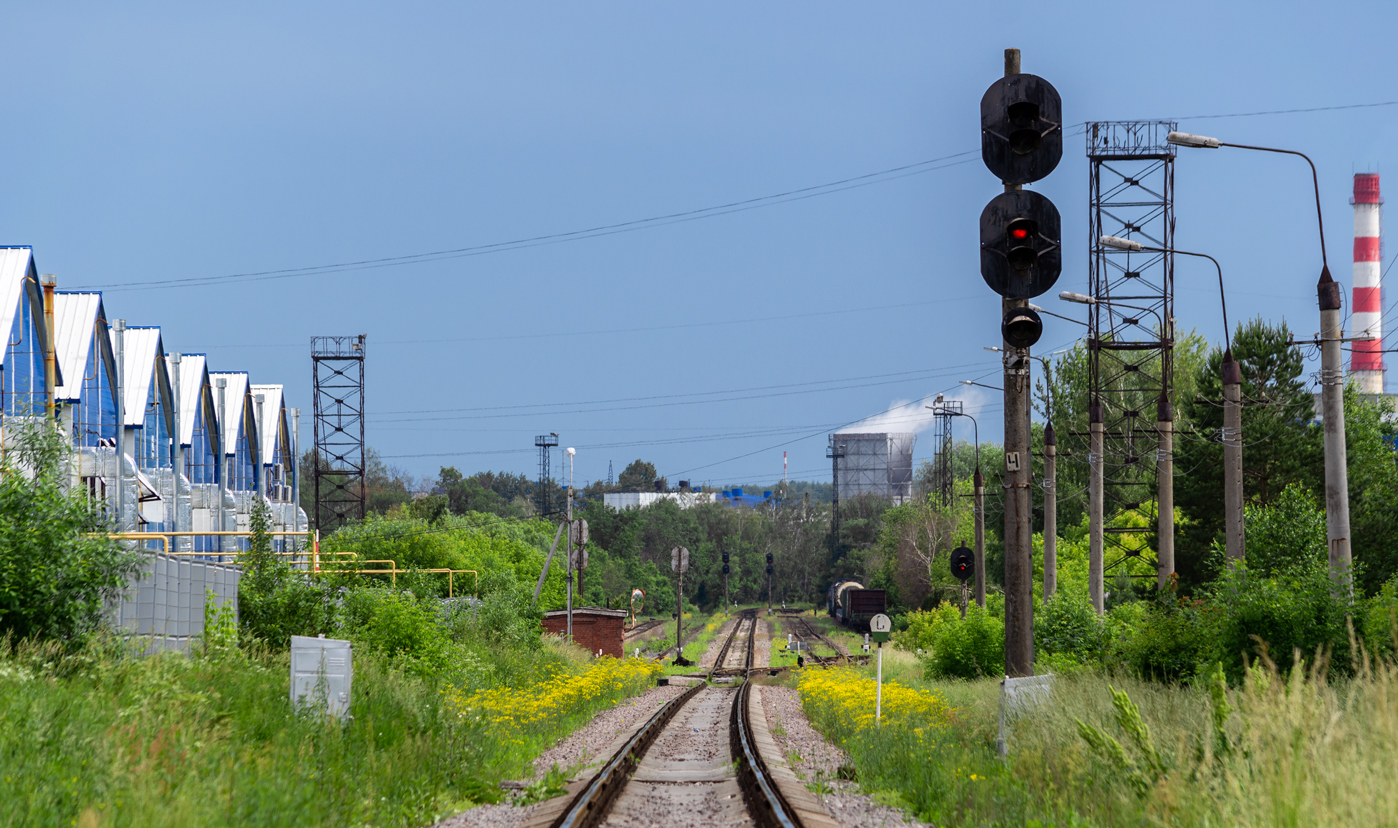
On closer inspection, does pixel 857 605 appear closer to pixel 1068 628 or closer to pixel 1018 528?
pixel 1068 628

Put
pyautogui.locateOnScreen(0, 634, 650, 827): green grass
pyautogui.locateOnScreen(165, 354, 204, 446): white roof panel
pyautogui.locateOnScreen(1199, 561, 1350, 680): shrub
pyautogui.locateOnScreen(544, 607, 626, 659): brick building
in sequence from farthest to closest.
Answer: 1. pyautogui.locateOnScreen(165, 354, 204, 446): white roof panel
2. pyautogui.locateOnScreen(544, 607, 626, 659): brick building
3. pyautogui.locateOnScreen(1199, 561, 1350, 680): shrub
4. pyautogui.locateOnScreen(0, 634, 650, 827): green grass

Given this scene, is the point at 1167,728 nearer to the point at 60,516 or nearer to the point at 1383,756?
the point at 1383,756

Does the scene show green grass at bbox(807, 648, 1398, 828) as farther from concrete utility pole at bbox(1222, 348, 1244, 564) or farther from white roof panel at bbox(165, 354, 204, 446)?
white roof panel at bbox(165, 354, 204, 446)

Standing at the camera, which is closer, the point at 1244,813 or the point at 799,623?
the point at 1244,813

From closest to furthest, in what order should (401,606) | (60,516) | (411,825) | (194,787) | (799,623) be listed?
(194,787) < (411,825) < (60,516) < (401,606) < (799,623)

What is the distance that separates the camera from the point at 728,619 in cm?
10775

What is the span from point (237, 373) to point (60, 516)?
5339 centimetres

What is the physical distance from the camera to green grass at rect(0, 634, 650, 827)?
8.34m

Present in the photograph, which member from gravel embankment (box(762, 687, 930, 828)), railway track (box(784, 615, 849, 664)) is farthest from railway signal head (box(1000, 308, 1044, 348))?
railway track (box(784, 615, 849, 664))

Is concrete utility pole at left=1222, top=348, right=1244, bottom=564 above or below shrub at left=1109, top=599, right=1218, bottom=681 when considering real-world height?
above

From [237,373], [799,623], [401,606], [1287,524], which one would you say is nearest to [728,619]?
[799,623]

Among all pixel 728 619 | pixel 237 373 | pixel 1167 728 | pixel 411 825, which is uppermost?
pixel 237 373

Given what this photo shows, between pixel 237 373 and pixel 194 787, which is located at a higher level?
pixel 237 373

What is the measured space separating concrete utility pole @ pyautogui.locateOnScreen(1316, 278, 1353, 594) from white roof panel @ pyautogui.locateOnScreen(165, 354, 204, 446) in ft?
165
